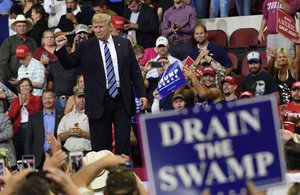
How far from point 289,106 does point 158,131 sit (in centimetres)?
819

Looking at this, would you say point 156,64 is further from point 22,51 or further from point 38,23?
point 38,23

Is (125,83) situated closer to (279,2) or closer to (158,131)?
(279,2)

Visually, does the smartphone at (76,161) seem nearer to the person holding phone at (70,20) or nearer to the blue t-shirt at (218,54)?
the blue t-shirt at (218,54)

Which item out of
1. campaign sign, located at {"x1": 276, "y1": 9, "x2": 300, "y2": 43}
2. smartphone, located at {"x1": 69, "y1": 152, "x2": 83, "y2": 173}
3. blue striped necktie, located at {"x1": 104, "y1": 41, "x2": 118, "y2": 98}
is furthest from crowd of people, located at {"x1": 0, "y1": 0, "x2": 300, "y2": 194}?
smartphone, located at {"x1": 69, "y1": 152, "x2": 83, "y2": 173}

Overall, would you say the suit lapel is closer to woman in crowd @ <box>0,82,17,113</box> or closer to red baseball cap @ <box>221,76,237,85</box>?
red baseball cap @ <box>221,76,237,85</box>

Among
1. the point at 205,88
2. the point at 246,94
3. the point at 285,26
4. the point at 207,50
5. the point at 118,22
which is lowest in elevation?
the point at 246,94

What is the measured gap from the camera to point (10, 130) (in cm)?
1437

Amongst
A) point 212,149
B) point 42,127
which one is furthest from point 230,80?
point 212,149

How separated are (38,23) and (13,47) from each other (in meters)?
1.10

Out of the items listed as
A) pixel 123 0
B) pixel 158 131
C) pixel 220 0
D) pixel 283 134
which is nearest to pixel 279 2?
pixel 220 0

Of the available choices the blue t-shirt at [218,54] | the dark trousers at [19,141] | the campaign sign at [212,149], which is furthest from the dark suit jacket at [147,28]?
the campaign sign at [212,149]

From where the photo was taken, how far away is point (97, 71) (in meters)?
11.8

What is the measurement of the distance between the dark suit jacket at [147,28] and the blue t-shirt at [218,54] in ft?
5.29

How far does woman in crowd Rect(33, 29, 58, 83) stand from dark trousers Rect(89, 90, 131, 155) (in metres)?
4.56
